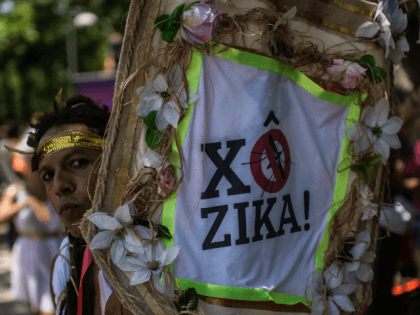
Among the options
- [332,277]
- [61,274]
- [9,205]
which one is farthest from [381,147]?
[9,205]

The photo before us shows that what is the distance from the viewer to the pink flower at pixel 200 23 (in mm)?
1053

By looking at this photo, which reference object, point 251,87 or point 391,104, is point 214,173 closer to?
point 251,87

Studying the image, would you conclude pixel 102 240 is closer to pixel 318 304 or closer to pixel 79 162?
pixel 79 162

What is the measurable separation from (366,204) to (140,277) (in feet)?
2.95

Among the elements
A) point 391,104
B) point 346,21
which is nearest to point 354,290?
point 391,104

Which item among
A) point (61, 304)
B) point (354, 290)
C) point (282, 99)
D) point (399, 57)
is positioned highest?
point (399, 57)

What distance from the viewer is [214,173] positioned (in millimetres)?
1175

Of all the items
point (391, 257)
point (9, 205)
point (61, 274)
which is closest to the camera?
point (61, 274)

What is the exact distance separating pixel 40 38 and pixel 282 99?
559 inches

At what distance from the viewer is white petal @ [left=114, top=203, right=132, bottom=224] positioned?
41.9 inches

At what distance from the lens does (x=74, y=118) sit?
5.13ft

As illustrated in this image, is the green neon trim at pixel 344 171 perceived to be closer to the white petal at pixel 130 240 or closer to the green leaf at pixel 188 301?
the green leaf at pixel 188 301

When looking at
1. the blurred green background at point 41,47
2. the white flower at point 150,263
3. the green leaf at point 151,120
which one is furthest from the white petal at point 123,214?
the blurred green background at point 41,47

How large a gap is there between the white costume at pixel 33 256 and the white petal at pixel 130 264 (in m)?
2.47
